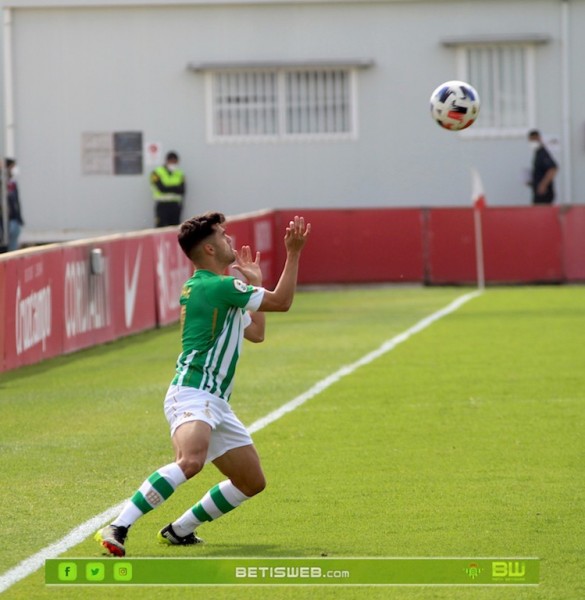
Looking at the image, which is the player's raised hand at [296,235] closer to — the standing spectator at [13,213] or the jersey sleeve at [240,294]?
the jersey sleeve at [240,294]

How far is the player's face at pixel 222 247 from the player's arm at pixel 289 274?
0.28 metres

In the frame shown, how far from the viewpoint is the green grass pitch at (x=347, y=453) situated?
25.0ft

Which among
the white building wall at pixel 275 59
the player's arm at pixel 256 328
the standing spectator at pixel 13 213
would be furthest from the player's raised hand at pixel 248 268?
the white building wall at pixel 275 59

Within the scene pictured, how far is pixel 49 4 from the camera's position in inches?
1286

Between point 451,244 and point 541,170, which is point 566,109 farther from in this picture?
point 451,244

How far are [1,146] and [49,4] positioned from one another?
3.11 m

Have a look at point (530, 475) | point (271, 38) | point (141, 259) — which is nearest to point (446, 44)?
point (271, 38)

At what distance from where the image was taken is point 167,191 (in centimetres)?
3244

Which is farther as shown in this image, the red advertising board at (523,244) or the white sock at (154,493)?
the red advertising board at (523,244)

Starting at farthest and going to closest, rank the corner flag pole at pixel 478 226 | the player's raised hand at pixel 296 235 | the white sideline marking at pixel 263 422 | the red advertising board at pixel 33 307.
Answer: the corner flag pole at pixel 478 226 < the red advertising board at pixel 33 307 < the player's raised hand at pixel 296 235 < the white sideline marking at pixel 263 422

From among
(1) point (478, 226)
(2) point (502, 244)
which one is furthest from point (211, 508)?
(2) point (502, 244)

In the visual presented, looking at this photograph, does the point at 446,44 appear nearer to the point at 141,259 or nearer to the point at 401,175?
the point at 401,175

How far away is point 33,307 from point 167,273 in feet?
16.8

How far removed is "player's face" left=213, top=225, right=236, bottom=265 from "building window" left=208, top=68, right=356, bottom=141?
25.5 metres
